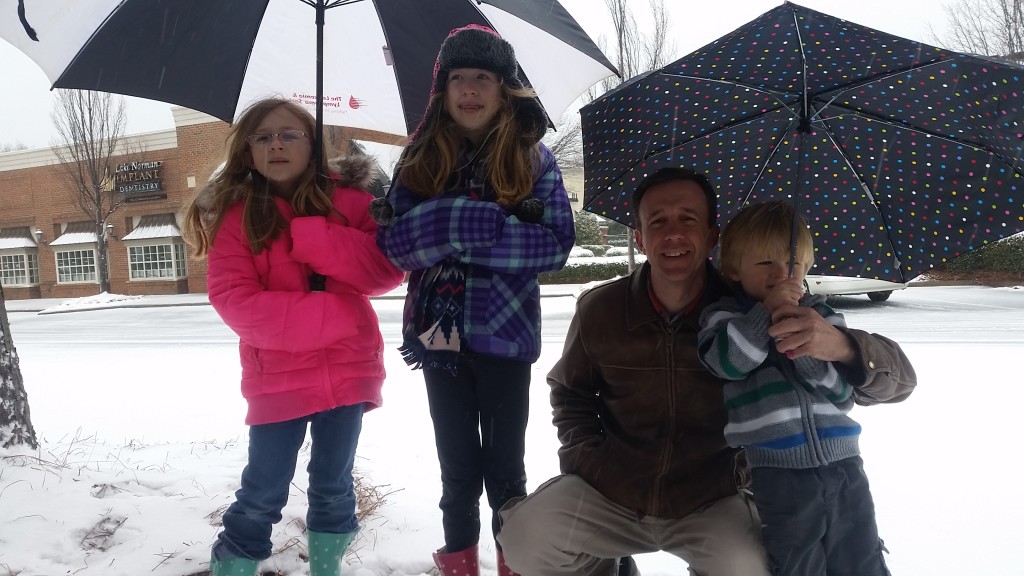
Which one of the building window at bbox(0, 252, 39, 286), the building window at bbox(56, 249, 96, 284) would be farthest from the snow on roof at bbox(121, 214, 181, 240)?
the building window at bbox(0, 252, 39, 286)

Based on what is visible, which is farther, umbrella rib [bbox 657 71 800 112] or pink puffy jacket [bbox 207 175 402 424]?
pink puffy jacket [bbox 207 175 402 424]

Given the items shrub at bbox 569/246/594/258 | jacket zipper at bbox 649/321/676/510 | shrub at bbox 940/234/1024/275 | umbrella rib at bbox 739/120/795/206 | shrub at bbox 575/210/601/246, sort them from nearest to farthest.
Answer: jacket zipper at bbox 649/321/676/510, umbrella rib at bbox 739/120/795/206, shrub at bbox 940/234/1024/275, shrub at bbox 569/246/594/258, shrub at bbox 575/210/601/246

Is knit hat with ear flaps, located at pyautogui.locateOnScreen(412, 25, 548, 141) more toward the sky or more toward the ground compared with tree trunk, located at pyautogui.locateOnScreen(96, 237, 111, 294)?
more toward the sky

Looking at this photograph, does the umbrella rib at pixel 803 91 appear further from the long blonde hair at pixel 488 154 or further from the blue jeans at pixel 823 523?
the blue jeans at pixel 823 523

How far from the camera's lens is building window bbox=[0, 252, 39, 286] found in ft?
86.7

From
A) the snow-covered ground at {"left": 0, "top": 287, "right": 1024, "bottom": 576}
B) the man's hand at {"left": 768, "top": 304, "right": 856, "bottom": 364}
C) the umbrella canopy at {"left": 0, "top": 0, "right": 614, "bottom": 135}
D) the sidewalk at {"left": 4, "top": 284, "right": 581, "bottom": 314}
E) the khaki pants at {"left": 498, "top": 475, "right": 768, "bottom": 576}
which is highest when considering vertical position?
the umbrella canopy at {"left": 0, "top": 0, "right": 614, "bottom": 135}

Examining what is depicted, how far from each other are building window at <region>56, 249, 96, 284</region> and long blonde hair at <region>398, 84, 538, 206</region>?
27944 mm

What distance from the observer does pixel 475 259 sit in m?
2.12

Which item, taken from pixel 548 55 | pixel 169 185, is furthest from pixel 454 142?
pixel 169 185

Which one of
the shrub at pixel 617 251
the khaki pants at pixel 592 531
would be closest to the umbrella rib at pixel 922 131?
the khaki pants at pixel 592 531

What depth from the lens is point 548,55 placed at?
2580 mm

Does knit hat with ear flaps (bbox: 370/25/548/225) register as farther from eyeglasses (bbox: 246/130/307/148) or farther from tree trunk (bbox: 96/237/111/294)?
tree trunk (bbox: 96/237/111/294)

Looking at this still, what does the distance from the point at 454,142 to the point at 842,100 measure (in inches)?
50.1

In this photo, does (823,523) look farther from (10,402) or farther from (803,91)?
(10,402)
